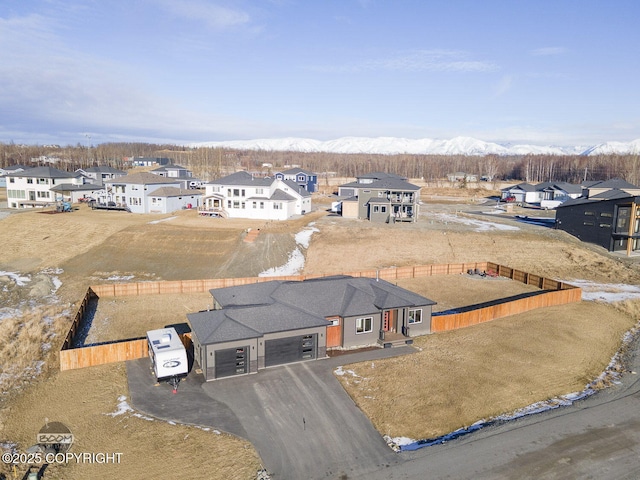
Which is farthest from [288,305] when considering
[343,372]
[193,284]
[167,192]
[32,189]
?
[32,189]

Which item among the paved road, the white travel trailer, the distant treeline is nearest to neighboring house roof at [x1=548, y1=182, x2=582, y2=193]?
the distant treeline

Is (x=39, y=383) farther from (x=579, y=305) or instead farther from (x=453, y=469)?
(x=579, y=305)

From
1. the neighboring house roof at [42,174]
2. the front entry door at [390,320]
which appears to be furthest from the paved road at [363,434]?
the neighboring house roof at [42,174]

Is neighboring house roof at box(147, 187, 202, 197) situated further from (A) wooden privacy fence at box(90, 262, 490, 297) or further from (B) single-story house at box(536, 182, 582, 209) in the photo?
(B) single-story house at box(536, 182, 582, 209)

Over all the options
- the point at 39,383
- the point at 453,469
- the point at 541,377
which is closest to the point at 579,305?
the point at 541,377

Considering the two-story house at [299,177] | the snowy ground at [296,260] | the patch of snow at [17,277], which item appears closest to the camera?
the patch of snow at [17,277]

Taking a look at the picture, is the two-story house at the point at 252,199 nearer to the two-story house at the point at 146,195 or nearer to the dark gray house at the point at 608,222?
the two-story house at the point at 146,195

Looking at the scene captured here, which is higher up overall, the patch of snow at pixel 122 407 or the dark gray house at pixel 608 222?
the dark gray house at pixel 608 222
